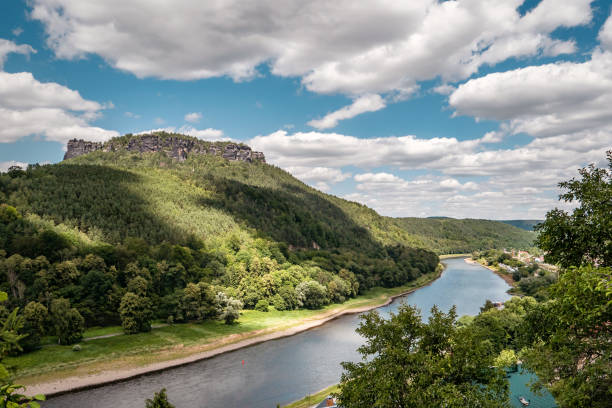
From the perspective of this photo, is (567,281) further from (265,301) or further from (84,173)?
(84,173)

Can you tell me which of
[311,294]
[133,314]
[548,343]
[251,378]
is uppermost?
[548,343]

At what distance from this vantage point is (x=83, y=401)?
4550 cm

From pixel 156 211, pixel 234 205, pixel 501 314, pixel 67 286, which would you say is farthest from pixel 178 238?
pixel 501 314

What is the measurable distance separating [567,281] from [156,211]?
13394 cm

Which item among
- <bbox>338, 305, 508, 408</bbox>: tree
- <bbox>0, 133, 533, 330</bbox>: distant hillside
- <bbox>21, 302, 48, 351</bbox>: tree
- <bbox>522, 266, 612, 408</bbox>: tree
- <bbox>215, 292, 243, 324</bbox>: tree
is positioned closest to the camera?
<bbox>522, 266, 612, 408</bbox>: tree

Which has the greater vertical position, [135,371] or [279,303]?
[279,303]

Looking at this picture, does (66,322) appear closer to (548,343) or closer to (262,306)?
(262,306)

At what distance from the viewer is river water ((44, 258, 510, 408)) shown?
45656 millimetres

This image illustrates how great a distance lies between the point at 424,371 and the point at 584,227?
10.7 m

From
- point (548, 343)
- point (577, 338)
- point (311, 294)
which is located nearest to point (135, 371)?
point (311, 294)

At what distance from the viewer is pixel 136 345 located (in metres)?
61.0

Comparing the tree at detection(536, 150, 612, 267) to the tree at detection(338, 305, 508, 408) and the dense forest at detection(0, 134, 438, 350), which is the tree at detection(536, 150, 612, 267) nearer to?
the tree at detection(338, 305, 508, 408)

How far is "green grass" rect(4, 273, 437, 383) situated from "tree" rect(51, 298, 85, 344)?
4.89 feet

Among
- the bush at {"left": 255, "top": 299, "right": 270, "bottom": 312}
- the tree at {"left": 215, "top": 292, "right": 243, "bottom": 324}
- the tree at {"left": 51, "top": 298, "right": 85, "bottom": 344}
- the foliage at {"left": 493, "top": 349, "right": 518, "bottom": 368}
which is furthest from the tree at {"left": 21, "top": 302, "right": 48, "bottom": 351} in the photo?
the foliage at {"left": 493, "top": 349, "right": 518, "bottom": 368}
